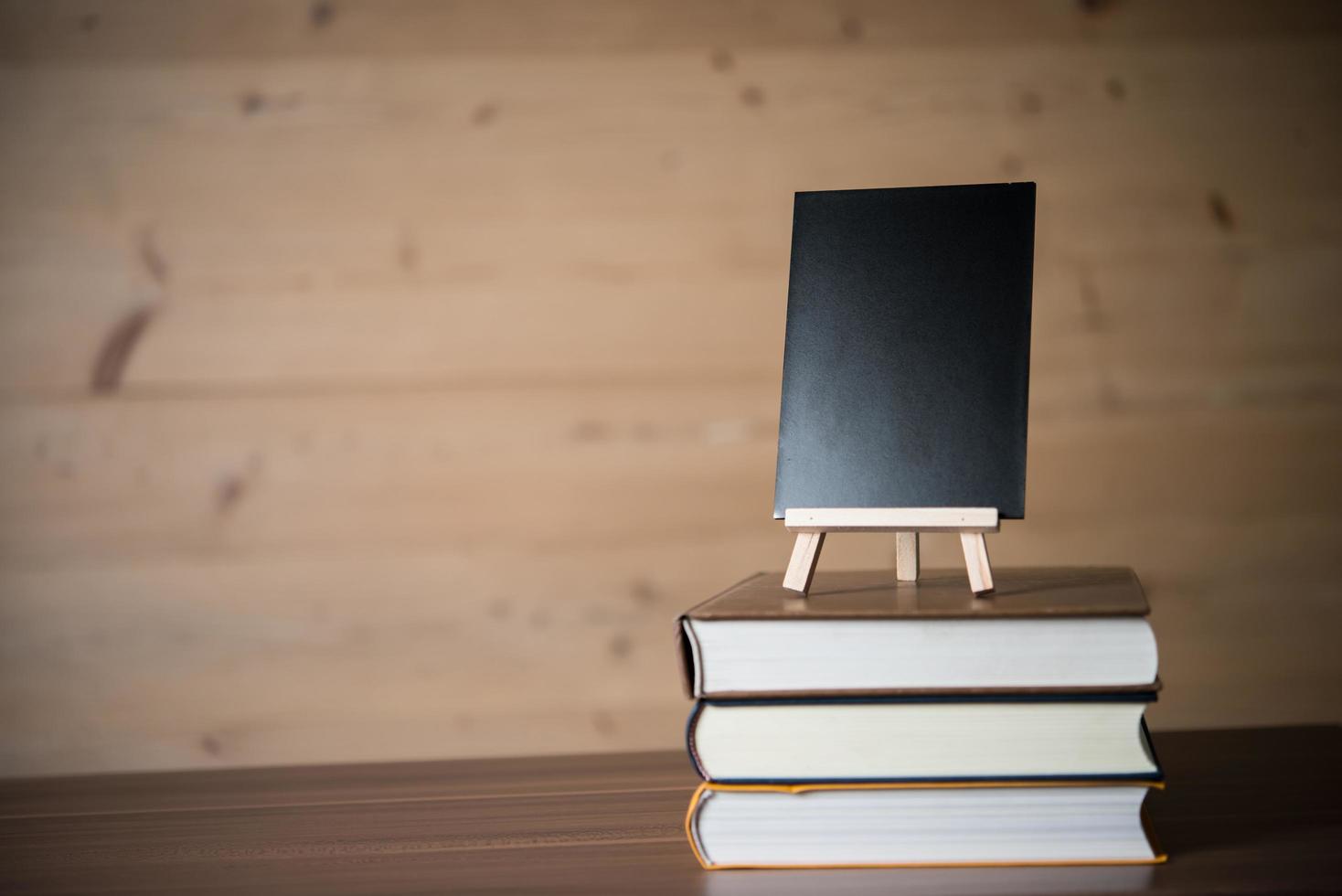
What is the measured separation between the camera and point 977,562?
0.67m

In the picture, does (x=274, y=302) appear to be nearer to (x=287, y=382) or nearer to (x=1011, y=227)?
(x=287, y=382)

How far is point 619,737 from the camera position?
1101 mm

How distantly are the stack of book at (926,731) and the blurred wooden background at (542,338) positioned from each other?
51 centimetres

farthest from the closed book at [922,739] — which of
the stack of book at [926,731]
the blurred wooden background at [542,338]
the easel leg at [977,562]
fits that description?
the blurred wooden background at [542,338]

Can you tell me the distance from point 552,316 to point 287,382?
0.91ft

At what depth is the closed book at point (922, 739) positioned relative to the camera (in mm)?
567

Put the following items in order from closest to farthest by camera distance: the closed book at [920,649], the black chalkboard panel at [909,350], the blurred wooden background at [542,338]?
the closed book at [920,649] → the black chalkboard panel at [909,350] → the blurred wooden background at [542,338]

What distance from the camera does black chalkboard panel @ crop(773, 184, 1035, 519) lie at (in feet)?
2.21

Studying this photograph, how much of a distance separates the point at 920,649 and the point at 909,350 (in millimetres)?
211

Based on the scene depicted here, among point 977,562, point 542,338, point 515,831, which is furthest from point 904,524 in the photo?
point 542,338

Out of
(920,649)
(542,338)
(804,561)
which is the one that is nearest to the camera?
(920,649)

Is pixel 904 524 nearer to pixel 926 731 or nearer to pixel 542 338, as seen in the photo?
pixel 926 731

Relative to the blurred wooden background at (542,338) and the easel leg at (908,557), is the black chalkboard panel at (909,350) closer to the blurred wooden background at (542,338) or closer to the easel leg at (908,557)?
the easel leg at (908,557)

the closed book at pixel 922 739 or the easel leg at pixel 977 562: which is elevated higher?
the easel leg at pixel 977 562
